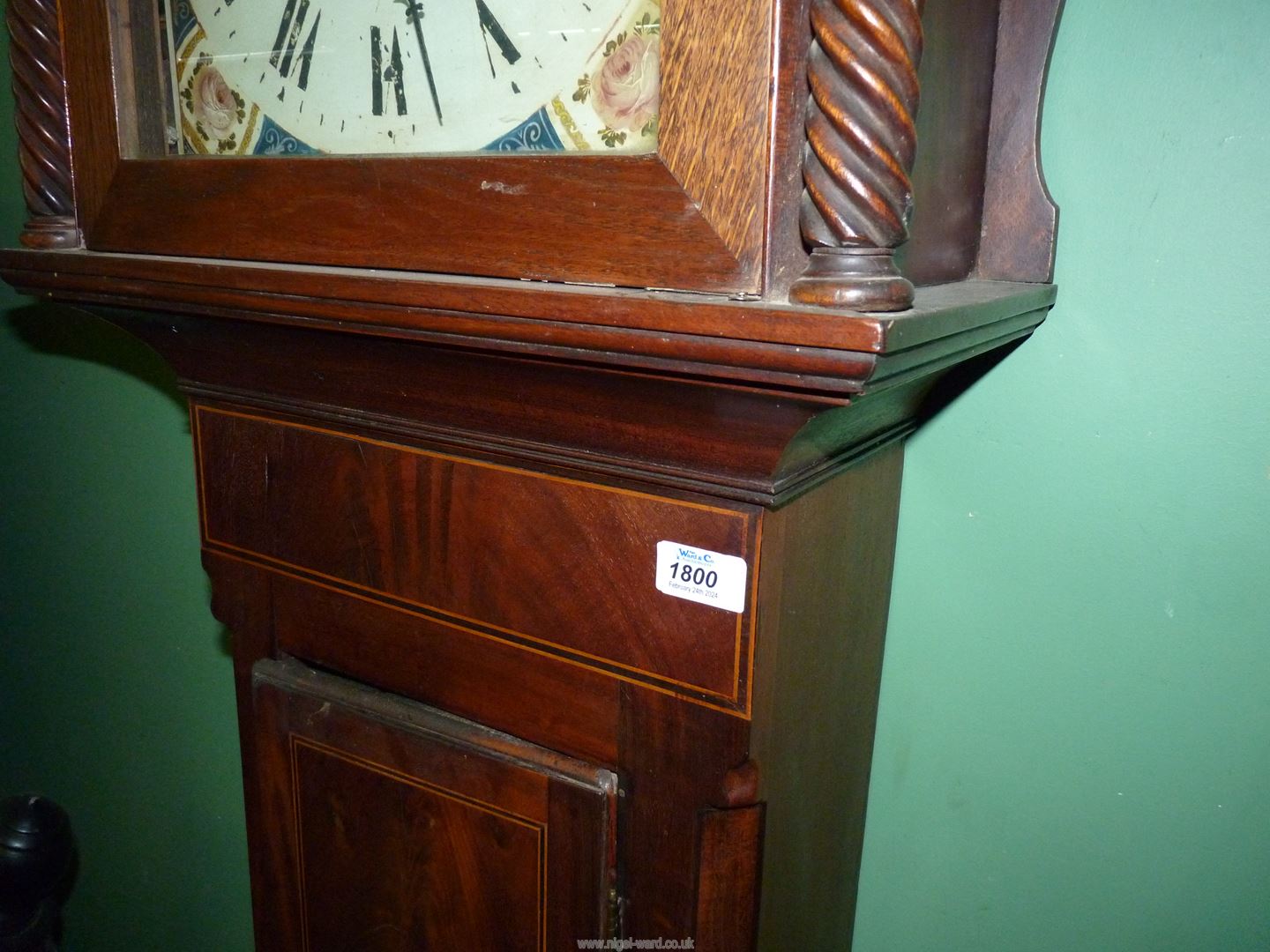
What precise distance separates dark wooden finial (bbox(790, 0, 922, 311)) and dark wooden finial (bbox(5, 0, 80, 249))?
2.18ft

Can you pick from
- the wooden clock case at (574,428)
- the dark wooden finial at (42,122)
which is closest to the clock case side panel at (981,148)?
the wooden clock case at (574,428)

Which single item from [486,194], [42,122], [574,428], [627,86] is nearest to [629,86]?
[627,86]

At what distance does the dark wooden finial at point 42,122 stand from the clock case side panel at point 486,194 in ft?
0.04

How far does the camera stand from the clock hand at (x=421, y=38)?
2.25ft

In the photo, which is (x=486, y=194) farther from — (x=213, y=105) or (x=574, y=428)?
(x=213, y=105)

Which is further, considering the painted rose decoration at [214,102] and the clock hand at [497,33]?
the painted rose decoration at [214,102]

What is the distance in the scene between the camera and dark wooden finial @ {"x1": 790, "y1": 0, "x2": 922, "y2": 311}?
486 mm

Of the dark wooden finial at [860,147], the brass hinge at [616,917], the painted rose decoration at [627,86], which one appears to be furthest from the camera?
the brass hinge at [616,917]

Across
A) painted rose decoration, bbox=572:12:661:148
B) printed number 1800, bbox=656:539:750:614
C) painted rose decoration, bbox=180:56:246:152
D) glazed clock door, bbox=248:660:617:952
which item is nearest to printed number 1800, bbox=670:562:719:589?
printed number 1800, bbox=656:539:750:614

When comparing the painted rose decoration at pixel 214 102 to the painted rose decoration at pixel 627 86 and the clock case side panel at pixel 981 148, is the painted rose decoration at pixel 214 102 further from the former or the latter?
the clock case side panel at pixel 981 148

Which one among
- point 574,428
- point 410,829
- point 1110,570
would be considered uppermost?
point 574,428

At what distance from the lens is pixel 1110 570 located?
83 cm

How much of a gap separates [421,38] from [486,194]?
0.15m

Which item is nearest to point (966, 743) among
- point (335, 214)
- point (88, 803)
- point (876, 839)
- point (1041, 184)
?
point (876, 839)
